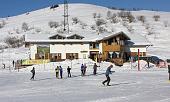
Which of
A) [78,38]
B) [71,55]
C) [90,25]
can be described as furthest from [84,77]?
[90,25]

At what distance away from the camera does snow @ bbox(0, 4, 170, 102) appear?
21594mm

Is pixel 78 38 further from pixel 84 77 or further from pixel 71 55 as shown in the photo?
pixel 84 77

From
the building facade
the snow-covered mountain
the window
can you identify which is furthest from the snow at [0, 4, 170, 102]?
the window

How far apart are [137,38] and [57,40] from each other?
1397 centimetres

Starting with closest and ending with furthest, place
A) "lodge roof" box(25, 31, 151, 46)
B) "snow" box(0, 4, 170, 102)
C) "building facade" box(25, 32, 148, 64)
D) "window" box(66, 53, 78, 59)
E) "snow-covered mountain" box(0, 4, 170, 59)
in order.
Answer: "snow" box(0, 4, 170, 102) < "building facade" box(25, 32, 148, 64) < "lodge roof" box(25, 31, 151, 46) < "window" box(66, 53, 78, 59) < "snow-covered mountain" box(0, 4, 170, 59)

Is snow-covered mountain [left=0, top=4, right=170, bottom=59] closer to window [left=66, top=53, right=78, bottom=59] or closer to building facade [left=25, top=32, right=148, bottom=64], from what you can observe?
building facade [left=25, top=32, right=148, bottom=64]

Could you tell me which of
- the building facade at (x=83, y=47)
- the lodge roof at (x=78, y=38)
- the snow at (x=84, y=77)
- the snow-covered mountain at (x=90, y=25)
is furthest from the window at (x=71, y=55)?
the snow-covered mountain at (x=90, y=25)

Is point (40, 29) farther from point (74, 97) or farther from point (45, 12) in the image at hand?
point (74, 97)

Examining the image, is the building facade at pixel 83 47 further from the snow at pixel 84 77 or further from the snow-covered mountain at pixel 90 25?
the snow-covered mountain at pixel 90 25

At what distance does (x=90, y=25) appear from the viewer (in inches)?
5315

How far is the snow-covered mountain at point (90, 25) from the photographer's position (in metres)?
114

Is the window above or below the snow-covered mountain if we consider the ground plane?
below

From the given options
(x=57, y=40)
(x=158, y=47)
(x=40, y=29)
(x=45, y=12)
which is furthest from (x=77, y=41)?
(x=45, y=12)

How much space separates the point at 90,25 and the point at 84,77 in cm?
9796
